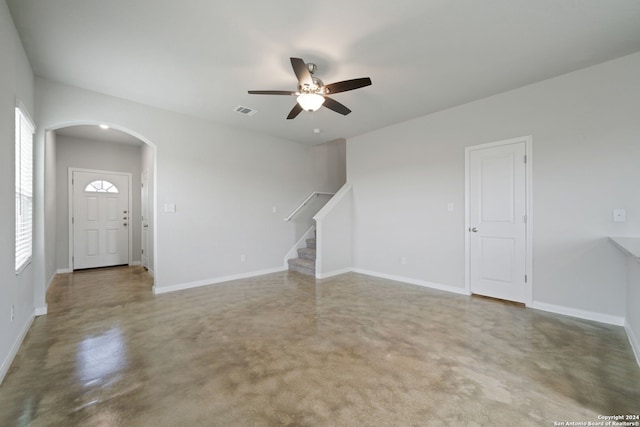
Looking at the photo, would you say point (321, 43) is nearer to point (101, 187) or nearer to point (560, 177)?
point (560, 177)

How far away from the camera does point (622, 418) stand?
1.53 m

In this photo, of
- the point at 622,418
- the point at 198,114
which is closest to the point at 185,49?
the point at 198,114

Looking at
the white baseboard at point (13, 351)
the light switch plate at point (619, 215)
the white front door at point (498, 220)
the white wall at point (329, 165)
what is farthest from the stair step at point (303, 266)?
the light switch plate at point (619, 215)

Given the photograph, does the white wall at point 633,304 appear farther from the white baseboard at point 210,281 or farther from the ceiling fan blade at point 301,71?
the white baseboard at point 210,281

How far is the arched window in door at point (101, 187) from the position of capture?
5.71 m

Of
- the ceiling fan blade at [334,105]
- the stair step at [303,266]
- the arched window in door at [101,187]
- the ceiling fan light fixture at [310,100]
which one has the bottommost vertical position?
the stair step at [303,266]

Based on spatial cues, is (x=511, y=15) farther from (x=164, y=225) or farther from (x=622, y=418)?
(x=164, y=225)

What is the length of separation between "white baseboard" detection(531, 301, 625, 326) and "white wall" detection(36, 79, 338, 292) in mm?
4056

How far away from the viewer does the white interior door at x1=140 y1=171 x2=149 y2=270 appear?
549 cm

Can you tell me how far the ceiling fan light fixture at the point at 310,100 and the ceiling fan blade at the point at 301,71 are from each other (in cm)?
10

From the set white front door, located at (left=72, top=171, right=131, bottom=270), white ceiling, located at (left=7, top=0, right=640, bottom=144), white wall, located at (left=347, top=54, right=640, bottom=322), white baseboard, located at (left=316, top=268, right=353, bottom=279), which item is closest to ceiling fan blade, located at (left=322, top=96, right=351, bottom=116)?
white ceiling, located at (left=7, top=0, right=640, bottom=144)

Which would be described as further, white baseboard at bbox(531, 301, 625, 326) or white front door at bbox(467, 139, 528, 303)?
white front door at bbox(467, 139, 528, 303)

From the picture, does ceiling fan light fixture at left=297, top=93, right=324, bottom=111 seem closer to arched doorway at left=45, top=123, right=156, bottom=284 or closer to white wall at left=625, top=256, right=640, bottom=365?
white wall at left=625, top=256, right=640, bottom=365

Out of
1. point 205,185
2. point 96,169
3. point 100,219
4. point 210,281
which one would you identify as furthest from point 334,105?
point 100,219
